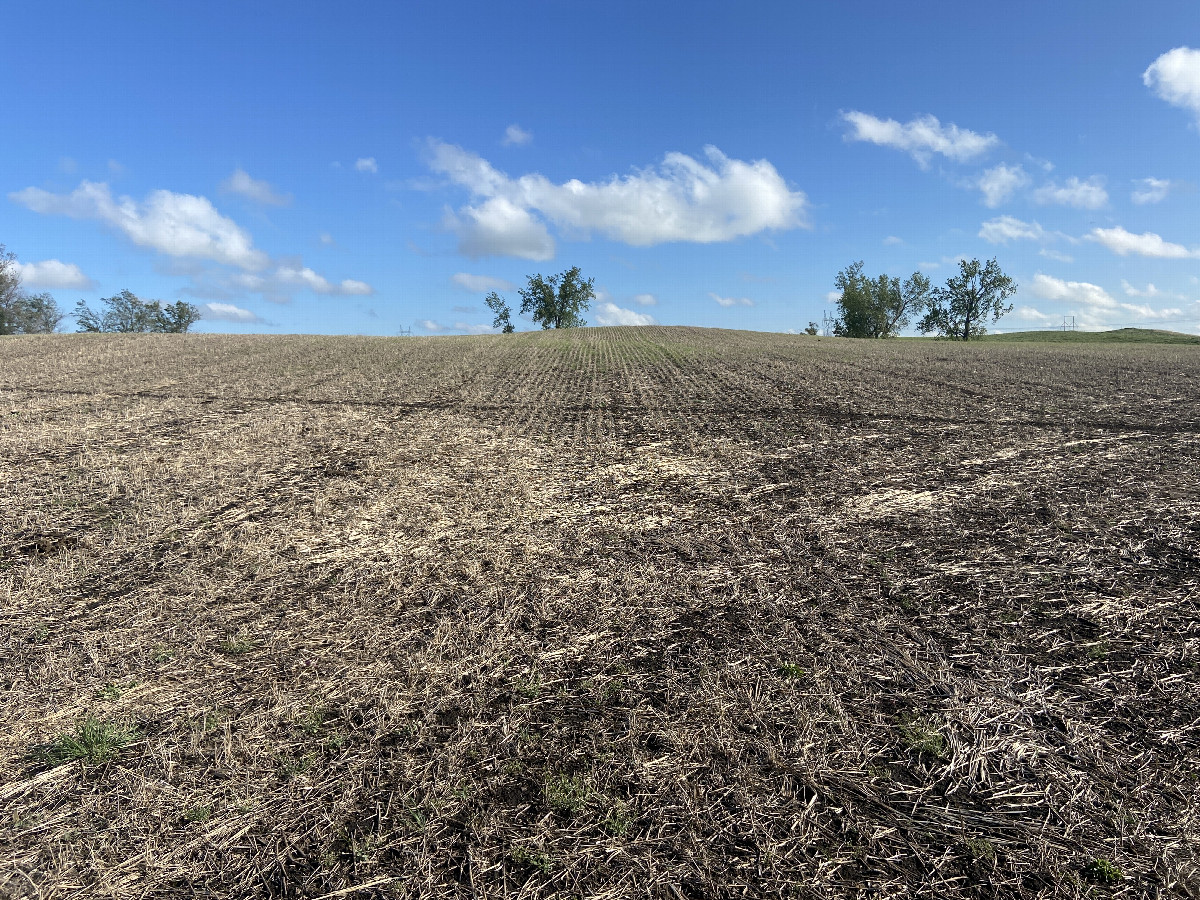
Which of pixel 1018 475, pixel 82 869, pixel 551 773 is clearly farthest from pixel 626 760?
pixel 1018 475

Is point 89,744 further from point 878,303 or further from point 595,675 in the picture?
point 878,303

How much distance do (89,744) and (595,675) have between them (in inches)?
142

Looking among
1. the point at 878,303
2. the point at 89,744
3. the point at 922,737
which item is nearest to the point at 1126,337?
the point at 878,303

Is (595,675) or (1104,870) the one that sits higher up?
(595,675)

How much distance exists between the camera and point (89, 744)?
13.3ft

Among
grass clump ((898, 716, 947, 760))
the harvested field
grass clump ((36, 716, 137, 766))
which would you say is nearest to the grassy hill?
the harvested field

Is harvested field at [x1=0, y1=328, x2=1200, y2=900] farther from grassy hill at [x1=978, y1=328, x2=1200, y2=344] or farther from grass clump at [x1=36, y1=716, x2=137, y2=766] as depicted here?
grassy hill at [x1=978, y1=328, x2=1200, y2=344]

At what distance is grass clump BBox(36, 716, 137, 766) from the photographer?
13.0 feet

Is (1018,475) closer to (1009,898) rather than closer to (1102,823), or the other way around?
(1102,823)

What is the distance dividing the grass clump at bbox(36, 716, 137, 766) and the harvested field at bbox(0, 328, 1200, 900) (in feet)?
0.08

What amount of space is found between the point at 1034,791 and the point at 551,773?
3.05 meters

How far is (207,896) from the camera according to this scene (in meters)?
3.09

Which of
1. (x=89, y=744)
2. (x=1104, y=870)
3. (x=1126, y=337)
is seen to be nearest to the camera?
(x=1104, y=870)

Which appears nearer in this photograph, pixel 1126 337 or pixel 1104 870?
pixel 1104 870
